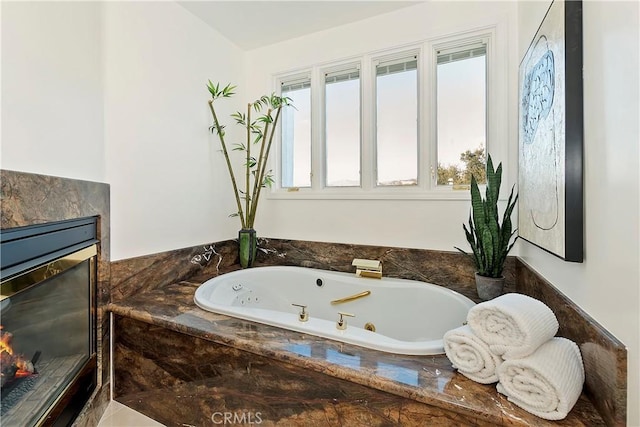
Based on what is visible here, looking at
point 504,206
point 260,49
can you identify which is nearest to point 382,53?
point 260,49

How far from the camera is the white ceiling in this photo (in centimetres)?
209

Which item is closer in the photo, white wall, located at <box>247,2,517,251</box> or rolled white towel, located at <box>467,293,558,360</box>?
rolled white towel, located at <box>467,293,558,360</box>

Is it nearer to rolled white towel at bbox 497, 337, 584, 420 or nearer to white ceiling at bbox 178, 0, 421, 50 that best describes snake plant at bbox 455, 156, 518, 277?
rolled white towel at bbox 497, 337, 584, 420

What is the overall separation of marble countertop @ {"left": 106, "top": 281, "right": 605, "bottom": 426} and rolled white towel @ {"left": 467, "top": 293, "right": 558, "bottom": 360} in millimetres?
146

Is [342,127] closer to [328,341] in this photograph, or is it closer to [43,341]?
[328,341]

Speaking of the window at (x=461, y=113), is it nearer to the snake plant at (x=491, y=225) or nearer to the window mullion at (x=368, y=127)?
the snake plant at (x=491, y=225)

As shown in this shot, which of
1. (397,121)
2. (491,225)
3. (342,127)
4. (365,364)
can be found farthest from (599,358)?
(342,127)

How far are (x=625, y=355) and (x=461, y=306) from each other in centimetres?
94

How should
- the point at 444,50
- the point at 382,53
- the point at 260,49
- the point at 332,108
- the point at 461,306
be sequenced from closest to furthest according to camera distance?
the point at 461,306 < the point at 444,50 < the point at 382,53 < the point at 332,108 < the point at 260,49

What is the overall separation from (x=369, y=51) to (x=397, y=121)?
0.59 meters

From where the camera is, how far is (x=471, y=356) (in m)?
0.94

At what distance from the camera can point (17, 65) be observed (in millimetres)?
1101

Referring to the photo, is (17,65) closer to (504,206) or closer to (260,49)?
(260,49)

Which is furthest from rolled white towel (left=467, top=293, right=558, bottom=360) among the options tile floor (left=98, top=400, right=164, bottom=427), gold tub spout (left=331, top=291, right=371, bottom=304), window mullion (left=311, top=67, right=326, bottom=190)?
window mullion (left=311, top=67, right=326, bottom=190)
